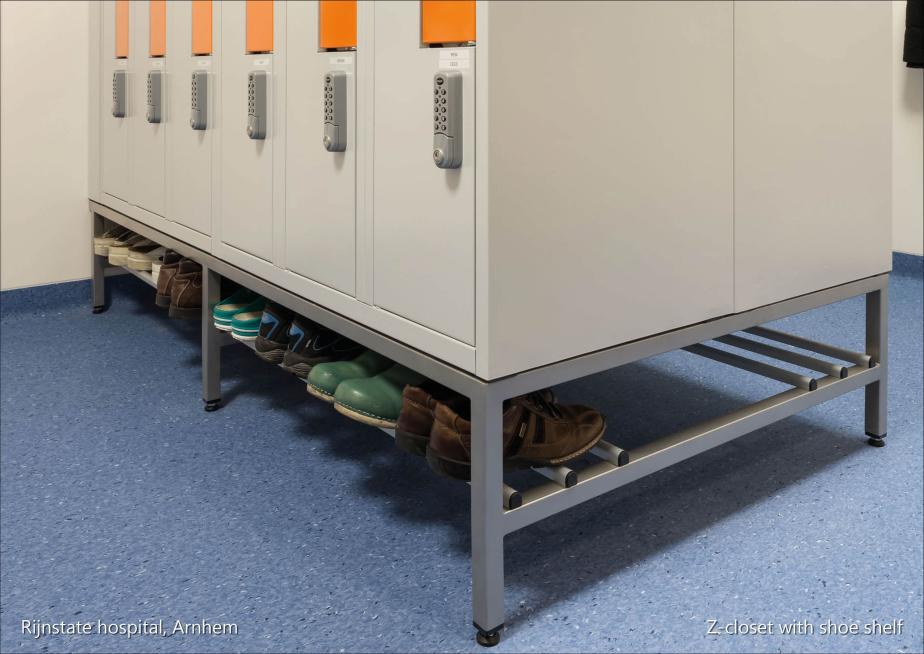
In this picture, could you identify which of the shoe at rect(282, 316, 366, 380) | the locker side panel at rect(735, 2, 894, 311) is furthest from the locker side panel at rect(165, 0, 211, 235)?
the locker side panel at rect(735, 2, 894, 311)

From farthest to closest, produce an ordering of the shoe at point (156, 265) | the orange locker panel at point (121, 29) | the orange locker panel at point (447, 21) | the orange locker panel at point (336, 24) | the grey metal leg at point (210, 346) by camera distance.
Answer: the orange locker panel at point (121, 29) < the shoe at point (156, 265) < the grey metal leg at point (210, 346) < the orange locker panel at point (336, 24) < the orange locker panel at point (447, 21)

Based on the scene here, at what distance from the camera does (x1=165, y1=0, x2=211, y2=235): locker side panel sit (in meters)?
2.39

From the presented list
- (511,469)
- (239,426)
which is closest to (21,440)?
(239,426)

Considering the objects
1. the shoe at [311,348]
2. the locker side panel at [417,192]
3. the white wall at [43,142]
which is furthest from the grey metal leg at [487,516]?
the white wall at [43,142]

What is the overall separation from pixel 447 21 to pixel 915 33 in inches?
123

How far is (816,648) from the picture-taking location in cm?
143

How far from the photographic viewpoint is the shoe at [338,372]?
191 centimetres

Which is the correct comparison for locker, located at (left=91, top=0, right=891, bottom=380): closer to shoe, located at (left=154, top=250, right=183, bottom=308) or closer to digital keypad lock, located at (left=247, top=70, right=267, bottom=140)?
digital keypad lock, located at (left=247, top=70, right=267, bottom=140)

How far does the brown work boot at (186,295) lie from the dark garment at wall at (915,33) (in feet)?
10.2

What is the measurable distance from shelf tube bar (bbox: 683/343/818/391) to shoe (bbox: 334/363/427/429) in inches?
35.2

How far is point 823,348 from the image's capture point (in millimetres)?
2266

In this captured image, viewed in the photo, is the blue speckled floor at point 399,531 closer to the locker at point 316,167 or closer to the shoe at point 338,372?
the shoe at point 338,372

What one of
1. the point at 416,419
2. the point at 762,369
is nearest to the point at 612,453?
the point at 416,419

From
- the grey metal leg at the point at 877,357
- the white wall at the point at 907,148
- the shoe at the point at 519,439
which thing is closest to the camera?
the shoe at the point at 519,439
